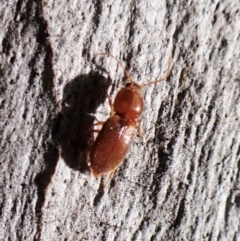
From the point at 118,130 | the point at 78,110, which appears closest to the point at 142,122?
the point at 118,130

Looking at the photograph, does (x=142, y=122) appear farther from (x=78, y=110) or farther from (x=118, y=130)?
(x=78, y=110)

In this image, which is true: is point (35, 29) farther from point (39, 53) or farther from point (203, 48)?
point (203, 48)

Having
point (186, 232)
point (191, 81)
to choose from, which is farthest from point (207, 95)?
point (186, 232)
